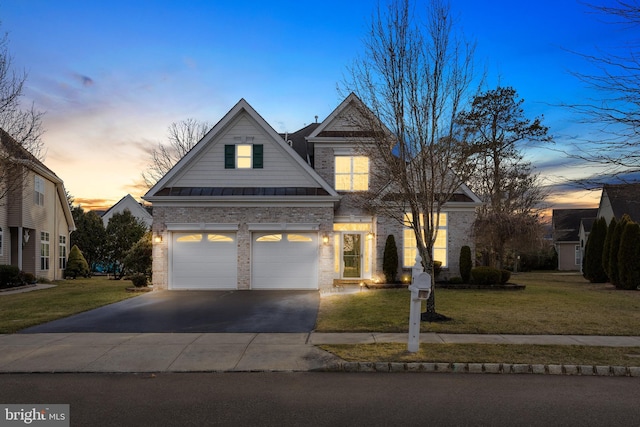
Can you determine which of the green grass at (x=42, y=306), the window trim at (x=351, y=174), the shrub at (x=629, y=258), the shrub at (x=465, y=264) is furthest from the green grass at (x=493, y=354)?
the shrub at (x=629, y=258)

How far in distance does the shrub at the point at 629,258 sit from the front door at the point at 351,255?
12.6 m

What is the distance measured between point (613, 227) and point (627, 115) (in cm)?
2041

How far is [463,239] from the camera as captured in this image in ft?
69.5

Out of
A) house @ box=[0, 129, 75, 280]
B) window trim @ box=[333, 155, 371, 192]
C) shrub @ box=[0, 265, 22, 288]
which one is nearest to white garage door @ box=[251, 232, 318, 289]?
window trim @ box=[333, 155, 371, 192]

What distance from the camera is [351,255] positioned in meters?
21.4

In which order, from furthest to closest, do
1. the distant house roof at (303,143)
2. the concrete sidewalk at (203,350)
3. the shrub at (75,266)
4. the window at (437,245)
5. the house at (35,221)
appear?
the shrub at (75,266)
the distant house roof at (303,143)
the house at (35,221)
the window at (437,245)
the concrete sidewalk at (203,350)

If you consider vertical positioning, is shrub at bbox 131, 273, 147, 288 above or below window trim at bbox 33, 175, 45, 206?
below

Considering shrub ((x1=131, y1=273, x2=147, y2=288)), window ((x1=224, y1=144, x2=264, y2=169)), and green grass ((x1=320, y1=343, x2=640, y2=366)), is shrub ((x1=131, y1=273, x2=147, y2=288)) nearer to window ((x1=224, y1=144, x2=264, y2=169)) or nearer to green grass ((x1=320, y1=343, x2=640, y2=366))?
window ((x1=224, y1=144, x2=264, y2=169))

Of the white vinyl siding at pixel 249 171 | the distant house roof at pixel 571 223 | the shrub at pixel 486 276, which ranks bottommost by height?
the shrub at pixel 486 276

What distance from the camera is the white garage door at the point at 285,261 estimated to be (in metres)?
19.6

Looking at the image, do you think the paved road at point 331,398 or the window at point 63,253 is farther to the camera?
the window at point 63,253

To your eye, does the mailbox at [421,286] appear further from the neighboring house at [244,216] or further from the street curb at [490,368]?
the neighboring house at [244,216]

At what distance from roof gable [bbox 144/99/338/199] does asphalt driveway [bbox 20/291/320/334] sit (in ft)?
15.9

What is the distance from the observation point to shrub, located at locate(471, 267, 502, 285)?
67.5 feet
